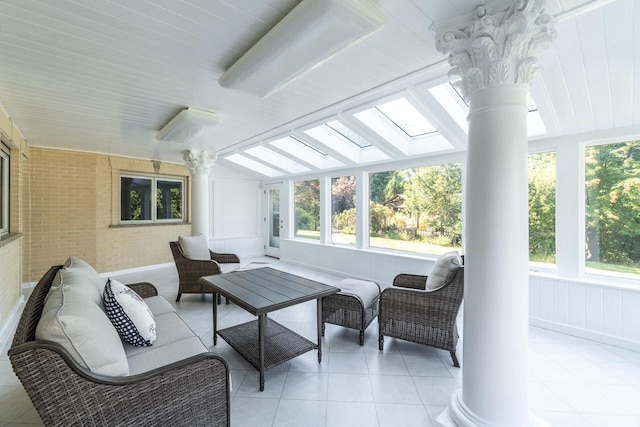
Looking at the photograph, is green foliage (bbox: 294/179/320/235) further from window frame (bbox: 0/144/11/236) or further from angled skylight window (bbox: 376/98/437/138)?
window frame (bbox: 0/144/11/236)

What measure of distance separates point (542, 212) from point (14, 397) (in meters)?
5.12

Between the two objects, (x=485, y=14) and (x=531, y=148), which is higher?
(x=485, y=14)

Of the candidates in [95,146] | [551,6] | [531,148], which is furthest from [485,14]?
[95,146]

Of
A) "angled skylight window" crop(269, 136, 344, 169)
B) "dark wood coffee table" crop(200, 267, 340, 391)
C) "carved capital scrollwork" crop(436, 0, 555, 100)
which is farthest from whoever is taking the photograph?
"angled skylight window" crop(269, 136, 344, 169)

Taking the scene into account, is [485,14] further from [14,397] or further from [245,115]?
[14,397]

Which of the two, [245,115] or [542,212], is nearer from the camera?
[542,212]

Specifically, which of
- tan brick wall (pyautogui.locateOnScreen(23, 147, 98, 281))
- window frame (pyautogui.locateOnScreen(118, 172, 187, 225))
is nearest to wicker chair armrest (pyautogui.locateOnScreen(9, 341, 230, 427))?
tan brick wall (pyautogui.locateOnScreen(23, 147, 98, 281))

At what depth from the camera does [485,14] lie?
148 cm

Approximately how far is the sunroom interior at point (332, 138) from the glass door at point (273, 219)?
4.43 ft

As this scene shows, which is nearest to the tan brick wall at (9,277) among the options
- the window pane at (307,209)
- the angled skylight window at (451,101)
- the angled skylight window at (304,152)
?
the angled skylight window at (304,152)

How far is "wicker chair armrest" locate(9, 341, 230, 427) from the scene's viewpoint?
1.00 meters

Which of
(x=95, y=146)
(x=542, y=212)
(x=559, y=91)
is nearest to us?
(x=559, y=91)

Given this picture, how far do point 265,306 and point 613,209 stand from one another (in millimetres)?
3623

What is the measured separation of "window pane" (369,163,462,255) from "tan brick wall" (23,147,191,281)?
16.2 ft
